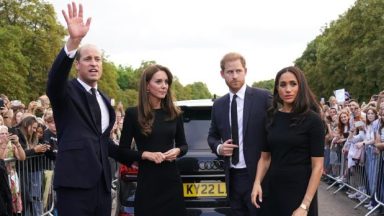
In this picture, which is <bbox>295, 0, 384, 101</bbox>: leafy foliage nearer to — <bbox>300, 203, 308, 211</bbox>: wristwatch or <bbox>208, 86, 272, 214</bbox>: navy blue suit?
<bbox>208, 86, 272, 214</bbox>: navy blue suit

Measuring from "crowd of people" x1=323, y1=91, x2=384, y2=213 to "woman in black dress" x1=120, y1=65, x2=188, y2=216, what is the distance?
6.10m

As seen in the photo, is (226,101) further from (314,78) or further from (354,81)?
(314,78)

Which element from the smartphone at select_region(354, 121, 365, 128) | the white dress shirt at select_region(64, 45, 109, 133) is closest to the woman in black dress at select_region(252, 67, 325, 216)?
the white dress shirt at select_region(64, 45, 109, 133)

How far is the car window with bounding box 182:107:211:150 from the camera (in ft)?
22.9

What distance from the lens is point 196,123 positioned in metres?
7.07

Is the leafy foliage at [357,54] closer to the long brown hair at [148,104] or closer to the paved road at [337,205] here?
the paved road at [337,205]

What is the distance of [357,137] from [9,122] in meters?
7.10

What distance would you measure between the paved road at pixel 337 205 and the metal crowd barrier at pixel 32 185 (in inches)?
187

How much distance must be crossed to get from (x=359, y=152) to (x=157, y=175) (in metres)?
8.17

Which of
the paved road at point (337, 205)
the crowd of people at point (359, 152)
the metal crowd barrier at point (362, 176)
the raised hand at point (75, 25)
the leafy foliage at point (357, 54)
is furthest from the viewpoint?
the leafy foliage at point (357, 54)

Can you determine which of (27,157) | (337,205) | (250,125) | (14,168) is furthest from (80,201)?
(337,205)

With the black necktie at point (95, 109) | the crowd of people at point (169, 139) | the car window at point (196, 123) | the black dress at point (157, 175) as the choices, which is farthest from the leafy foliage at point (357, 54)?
the black necktie at point (95, 109)

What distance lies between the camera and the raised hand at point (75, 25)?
4.30 meters

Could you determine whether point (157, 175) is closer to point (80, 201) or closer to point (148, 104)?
point (148, 104)
